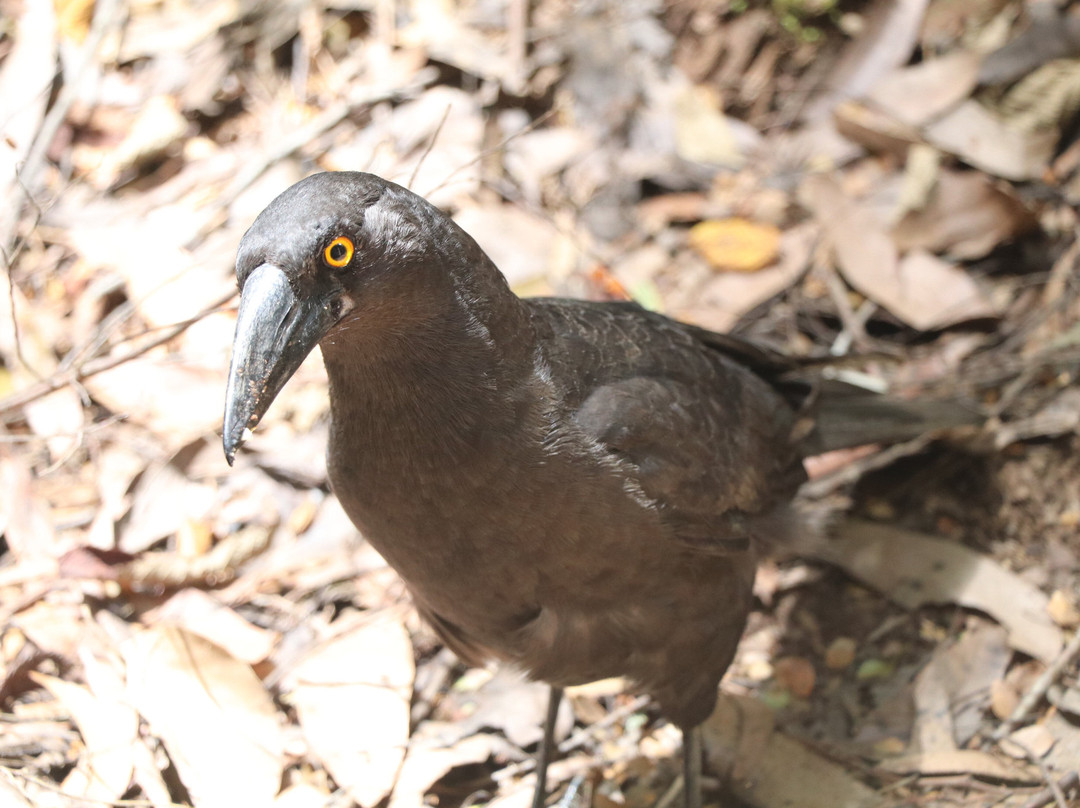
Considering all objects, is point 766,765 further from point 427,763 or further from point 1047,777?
point 427,763

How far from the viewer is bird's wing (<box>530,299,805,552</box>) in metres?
2.82

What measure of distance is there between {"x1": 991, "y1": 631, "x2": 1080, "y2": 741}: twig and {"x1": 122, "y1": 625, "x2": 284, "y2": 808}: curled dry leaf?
221 centimetres

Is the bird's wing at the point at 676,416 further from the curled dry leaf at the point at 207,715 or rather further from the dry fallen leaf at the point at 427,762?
the curled dry leaf at the point at 207,715

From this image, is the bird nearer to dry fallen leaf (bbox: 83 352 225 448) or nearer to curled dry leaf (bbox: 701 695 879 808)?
curled dry leaf (bbox: 701 695 879 808)

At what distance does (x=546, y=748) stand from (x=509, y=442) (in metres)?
1.36

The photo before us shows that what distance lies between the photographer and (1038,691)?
335 cm

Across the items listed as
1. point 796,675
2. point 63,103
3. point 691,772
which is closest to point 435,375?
point 691,772

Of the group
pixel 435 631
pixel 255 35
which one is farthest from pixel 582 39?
pixel 435 631

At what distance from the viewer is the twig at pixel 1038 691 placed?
10.9 ft

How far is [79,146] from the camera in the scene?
5.18 metres

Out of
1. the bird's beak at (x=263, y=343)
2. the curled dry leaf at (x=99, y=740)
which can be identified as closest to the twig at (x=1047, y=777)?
the bird's beak at (x=263, y=343)

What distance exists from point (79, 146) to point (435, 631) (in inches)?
128

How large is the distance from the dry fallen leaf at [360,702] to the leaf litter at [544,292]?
11 mm

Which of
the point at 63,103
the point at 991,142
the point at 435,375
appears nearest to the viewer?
the point at 435,375
